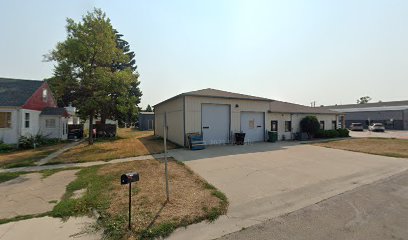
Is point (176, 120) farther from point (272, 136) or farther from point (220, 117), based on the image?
point (272, 136)

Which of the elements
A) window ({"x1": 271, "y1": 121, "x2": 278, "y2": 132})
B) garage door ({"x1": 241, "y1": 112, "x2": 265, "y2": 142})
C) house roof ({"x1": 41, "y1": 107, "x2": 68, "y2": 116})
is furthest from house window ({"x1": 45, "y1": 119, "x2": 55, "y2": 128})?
window ({"x1": 271, "y1": 121, "x2": 278, "y2": 132})

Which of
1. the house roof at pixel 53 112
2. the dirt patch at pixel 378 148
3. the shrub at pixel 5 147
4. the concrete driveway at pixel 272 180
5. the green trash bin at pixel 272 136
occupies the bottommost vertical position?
the concrete driveway at pixel 272 180

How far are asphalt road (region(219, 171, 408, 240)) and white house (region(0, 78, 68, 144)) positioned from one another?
1796 centimetres

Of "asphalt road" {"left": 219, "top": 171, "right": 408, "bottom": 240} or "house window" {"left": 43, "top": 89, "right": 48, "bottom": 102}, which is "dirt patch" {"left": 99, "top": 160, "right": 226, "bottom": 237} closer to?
"asphalt road" {"left": 219, "top": 171, "right": 408, "bottom": 240}

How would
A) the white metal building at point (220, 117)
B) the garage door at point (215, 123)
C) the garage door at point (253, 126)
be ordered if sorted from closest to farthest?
the white metal building at point (220, 117) → the garage door at point (215, 123) → the garage door at point (253, 126)

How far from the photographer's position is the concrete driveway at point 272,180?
14.3 feet

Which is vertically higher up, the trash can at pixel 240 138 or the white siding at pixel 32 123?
the white siding at pixel 32 123

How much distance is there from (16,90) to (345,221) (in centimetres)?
2260

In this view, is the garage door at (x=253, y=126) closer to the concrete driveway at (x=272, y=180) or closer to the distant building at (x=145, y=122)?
the concrete driveway at (x=272, y=180)

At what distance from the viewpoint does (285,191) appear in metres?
6.03

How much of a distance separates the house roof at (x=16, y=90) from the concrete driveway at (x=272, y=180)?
45.8 ft

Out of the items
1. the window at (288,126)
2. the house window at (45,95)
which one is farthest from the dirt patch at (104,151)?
the window at (288,126)

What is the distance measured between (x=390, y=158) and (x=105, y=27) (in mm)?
20028

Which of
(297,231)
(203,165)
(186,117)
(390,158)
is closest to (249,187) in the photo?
(297,231)
